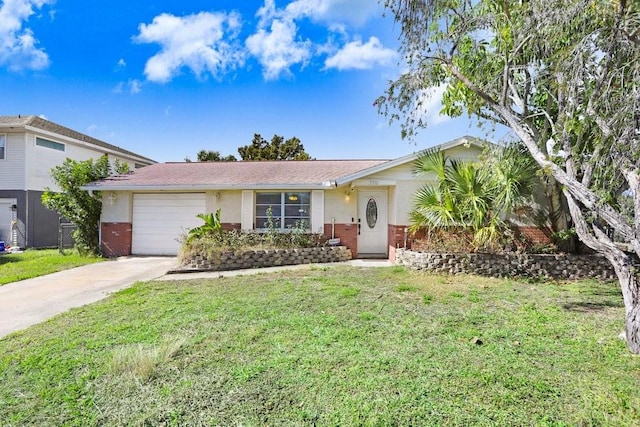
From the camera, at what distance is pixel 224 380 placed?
12.0ft

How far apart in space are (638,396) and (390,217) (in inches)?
378

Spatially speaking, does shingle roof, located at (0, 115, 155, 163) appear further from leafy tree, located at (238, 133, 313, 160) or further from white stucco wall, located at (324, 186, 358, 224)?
white stucco wall, located at (324, 186, 358, 224)

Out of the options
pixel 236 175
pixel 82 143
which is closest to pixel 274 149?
pixel 82 143

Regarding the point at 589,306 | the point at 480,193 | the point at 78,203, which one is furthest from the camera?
the point at 78,203

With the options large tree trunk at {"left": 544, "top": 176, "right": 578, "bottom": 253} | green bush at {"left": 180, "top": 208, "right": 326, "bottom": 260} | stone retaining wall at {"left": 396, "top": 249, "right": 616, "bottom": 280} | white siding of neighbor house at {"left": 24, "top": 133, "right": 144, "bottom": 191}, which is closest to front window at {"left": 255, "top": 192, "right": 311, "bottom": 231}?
green bush at {"left": 180, "top": 208, "right": 326, "bottom": 260}

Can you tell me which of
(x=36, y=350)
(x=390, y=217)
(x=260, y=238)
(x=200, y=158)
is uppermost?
(x=200, y=158)

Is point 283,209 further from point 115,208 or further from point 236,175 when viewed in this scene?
point 115,208

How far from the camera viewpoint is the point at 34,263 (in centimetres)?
1150

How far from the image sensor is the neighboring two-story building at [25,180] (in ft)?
52.3

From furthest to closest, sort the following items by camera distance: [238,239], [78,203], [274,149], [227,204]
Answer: [274,149]
[227,204]
[78,203]
[238,239]

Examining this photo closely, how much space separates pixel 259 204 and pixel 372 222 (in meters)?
4.56

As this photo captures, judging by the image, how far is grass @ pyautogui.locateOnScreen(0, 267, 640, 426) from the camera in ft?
10.3

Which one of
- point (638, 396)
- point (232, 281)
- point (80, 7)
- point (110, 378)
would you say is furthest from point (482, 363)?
point (80, 7)

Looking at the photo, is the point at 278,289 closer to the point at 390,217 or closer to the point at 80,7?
the point at 390,217
